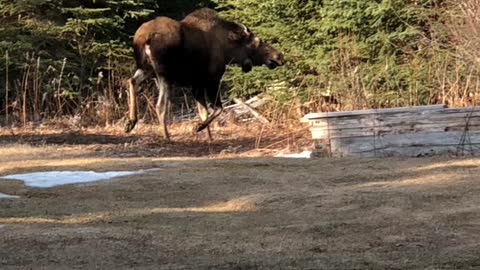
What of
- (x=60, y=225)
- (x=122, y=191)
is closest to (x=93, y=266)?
(x=60, y=225)

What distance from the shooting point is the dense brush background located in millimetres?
14555

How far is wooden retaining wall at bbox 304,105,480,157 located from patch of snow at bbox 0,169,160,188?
2.61 metres

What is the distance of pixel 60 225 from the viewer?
20.8 feet

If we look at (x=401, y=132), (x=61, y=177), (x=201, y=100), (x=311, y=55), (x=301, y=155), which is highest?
(x=311, y=55)

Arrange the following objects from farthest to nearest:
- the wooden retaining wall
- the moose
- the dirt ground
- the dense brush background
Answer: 1. the dense brush background
2. the moose
3. the wooden retaining wall
4. the dirt ground

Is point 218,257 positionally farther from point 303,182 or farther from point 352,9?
point 352,9

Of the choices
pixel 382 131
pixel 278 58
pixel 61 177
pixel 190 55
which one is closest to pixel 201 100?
pixel 190 55

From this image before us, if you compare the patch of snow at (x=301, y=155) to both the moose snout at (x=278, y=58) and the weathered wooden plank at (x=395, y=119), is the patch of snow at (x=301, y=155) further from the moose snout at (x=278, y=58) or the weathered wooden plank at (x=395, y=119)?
the moose snout at (x=278, y=58)

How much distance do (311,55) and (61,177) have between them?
830 cm

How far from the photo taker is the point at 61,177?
9125 millimetres

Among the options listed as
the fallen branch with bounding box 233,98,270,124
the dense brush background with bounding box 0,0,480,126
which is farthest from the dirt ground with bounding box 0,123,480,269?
the fallen branch with bounding box 233,98,270,124

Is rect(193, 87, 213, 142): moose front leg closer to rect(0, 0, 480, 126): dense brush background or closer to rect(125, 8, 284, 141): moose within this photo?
rect(125, 8, 284, 141): moose

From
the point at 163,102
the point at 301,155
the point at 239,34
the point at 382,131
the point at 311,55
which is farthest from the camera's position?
the point at 311,55

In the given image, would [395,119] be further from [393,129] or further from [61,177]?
[61,177]
